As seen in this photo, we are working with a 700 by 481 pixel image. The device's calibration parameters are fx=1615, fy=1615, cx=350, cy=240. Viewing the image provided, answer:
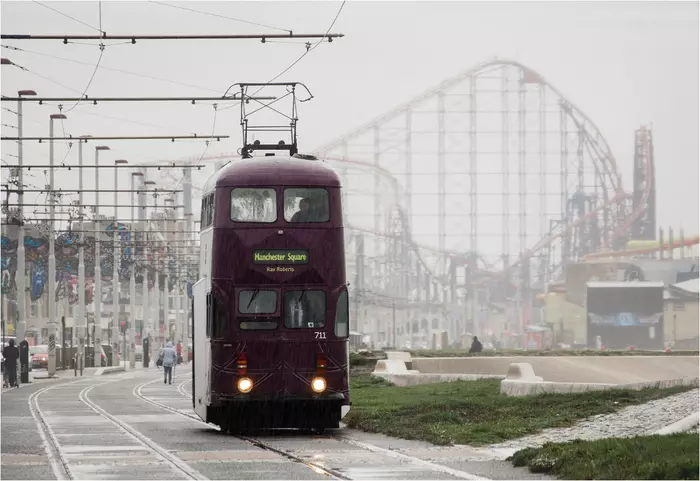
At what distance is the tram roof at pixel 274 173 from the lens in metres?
25.1

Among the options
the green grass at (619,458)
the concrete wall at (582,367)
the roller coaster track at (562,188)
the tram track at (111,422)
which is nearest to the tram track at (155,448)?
the tram track at (111,422)

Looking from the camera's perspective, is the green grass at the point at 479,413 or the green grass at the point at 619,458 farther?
the green grass at the point at 479,413

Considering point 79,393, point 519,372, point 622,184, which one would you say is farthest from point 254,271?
point 622,184

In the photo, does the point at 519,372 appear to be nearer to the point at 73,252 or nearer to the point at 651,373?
the point at 651,373

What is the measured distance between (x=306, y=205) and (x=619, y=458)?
8795 millimetres

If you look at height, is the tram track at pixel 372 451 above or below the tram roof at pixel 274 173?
below

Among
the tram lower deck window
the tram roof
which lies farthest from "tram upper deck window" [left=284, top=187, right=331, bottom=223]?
the tram lower deck window

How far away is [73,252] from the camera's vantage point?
9288 cm

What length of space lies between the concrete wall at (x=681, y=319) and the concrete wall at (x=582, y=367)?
92.4 meters

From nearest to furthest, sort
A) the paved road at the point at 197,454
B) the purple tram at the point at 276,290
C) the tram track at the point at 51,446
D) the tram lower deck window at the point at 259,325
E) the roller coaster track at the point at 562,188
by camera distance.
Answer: the paved road at the point at 197,454 → the tram track at the point at 51,446 → the purple tram at the point at 276,290 → the tram lower deck window at the point at 259,325 → the roller coaster track at the point at 562,188

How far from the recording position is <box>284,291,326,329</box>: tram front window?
24875 mm

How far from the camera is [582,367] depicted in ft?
182

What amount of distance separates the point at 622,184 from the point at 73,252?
3073 inches

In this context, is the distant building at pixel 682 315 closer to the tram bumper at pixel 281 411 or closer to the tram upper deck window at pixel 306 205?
the tram bumper at pixel 281 411
